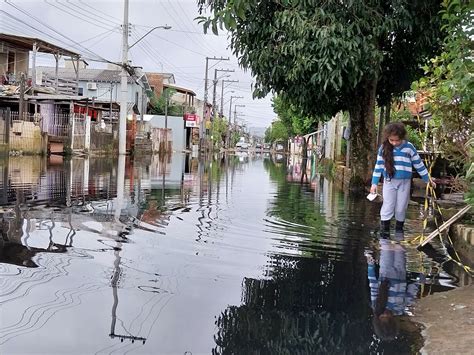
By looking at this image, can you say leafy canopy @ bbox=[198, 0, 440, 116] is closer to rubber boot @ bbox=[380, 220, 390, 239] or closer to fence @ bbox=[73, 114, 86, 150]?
rubber boot @ bbox=[380, 220, 390, 239]

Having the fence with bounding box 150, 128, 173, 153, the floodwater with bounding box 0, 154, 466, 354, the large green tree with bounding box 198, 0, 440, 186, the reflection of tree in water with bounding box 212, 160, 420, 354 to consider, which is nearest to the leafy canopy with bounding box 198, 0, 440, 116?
the large green tree with bounding box 198, 0, 440, 186

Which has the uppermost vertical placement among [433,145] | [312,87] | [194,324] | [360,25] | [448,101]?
[360,25]

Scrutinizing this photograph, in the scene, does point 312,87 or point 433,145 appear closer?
point 433,145

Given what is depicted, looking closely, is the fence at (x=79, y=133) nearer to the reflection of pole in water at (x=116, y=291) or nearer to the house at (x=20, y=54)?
the house at (x=20, y=54)

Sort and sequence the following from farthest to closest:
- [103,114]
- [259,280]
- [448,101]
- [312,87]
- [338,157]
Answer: [103,114], [338,157], [312,87], [448,101], [259,280]

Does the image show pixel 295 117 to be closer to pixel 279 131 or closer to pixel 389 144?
pixel 389 144

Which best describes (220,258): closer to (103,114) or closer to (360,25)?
(360,25)

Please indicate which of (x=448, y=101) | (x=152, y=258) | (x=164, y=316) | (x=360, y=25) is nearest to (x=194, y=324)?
(x=164, y=316)

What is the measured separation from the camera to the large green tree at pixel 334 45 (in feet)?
37.9

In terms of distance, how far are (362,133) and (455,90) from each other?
8.72 m

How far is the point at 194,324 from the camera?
4039 millimetres

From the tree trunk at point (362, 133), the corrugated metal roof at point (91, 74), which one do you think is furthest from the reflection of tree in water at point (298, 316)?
the corrugated metal roof at point (91, 74)

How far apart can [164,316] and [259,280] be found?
139cm

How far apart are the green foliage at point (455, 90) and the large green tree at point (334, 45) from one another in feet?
11.7
